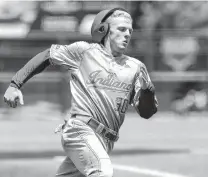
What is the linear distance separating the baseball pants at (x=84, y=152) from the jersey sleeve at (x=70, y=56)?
0.44 meters

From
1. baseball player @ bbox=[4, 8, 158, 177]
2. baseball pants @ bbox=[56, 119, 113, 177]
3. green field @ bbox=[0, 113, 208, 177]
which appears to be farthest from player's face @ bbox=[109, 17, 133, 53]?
green field @ bbox=[0, 113, 208, 177]

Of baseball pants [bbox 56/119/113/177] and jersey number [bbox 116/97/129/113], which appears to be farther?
jersey number [bbox 116/97/129/113]

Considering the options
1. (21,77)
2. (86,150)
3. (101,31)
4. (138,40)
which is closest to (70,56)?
(101,31)

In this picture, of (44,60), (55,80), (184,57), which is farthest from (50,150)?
(184,57)

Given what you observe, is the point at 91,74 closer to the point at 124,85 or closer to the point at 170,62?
the point at 124,85

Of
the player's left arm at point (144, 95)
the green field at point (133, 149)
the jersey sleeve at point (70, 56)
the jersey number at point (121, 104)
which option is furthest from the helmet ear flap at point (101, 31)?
the green field at point (133, 149)

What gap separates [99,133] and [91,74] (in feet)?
1.47

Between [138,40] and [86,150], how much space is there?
68.5 feet

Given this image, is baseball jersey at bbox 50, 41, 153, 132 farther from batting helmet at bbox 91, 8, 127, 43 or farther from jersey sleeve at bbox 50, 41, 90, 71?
batting helmet at bbox 91, 8, 127, 43

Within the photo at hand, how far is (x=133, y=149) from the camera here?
46.9ft

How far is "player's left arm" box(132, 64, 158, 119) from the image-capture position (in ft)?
17.2

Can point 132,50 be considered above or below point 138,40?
below

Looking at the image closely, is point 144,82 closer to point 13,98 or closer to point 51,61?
point 51,61

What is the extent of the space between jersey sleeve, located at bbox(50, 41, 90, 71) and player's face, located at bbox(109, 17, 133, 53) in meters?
0.22
